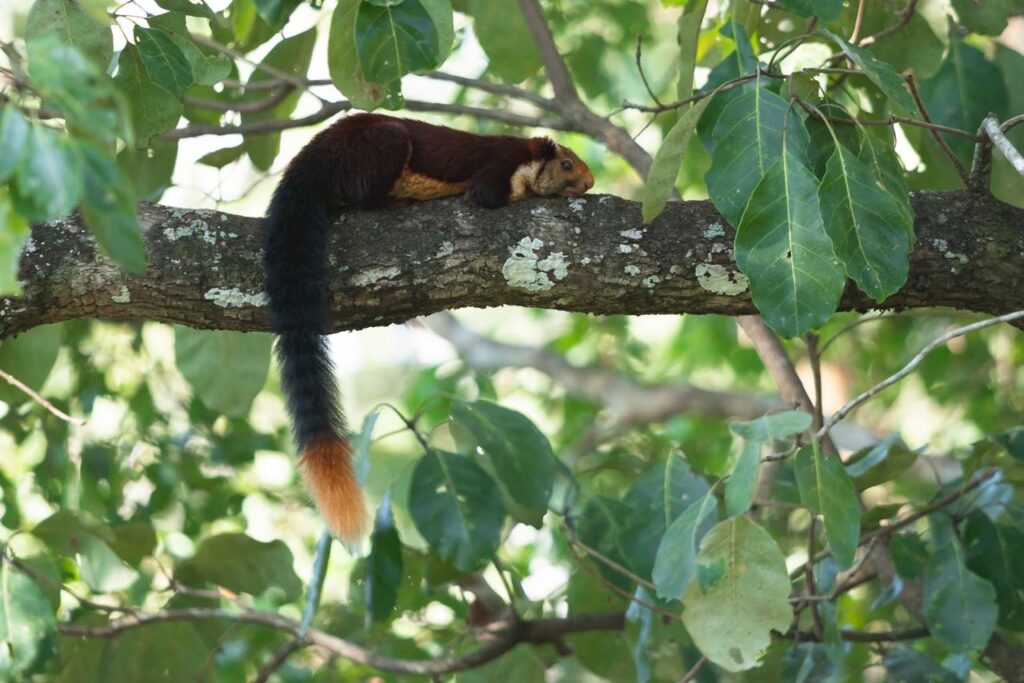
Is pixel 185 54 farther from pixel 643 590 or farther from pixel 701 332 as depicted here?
pixel 701 332

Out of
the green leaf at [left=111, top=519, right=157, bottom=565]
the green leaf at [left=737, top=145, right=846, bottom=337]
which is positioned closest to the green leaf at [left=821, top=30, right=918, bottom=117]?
the green leaf at [left=737, top=145, right=846, bottom=337]

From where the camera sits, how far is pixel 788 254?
7.43 ft

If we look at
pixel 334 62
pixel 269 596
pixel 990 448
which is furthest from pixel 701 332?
pixel 334 62

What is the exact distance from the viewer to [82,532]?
336 centimetres

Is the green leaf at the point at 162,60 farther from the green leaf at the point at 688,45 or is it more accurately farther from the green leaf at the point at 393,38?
the green leaf at the point at 688,45

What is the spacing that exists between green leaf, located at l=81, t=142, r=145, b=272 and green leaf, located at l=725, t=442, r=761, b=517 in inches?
49.3

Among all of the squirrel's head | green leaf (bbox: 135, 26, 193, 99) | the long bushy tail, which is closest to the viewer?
the long bushy tail

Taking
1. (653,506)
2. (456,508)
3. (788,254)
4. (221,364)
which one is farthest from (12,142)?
(221,364)

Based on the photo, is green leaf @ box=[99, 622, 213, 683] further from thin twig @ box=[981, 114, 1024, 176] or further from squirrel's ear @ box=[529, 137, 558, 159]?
thin twig @ box=[981, 114, 1024, 176]

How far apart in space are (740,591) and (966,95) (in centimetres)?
208

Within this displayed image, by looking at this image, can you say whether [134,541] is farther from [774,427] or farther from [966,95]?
[966,95]

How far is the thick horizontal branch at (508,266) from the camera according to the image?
261cm

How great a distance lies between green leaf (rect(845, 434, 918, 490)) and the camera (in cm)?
324

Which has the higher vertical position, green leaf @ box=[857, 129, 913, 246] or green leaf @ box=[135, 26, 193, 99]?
green leaf @ box=[135, 26, 193, 99]
